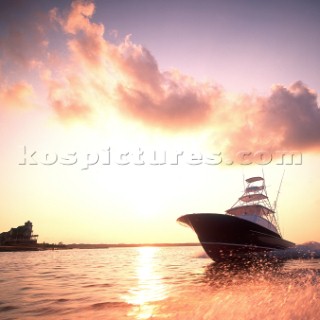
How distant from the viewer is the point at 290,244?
44.4 meters

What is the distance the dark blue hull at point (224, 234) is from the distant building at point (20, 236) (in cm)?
7155

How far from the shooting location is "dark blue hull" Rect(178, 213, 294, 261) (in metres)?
25.6

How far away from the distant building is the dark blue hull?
7155cm

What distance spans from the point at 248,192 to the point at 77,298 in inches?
1503

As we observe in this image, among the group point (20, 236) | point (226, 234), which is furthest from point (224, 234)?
point (20, 236)

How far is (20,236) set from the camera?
275 feet

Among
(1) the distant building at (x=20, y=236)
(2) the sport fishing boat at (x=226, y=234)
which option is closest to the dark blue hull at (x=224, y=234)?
(2) the sport fishing boat at (x=226, y=234)

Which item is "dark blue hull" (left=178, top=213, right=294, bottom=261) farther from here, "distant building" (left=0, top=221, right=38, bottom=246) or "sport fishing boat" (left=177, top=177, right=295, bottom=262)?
"distant building" (left=0, top=221, right=38, bottom=246)

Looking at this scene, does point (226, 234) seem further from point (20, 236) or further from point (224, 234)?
point (20, 236)

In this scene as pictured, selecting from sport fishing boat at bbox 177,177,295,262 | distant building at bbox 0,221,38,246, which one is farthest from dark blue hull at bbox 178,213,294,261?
distant building at bbox 0,221,38,246

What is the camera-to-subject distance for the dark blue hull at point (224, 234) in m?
25.6

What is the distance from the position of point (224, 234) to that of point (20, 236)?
7655 centimetres

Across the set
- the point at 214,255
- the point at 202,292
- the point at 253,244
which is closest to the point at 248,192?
the point at 253,244

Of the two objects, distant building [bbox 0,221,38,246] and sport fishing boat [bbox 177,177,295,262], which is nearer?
sport fishing boat [bbox 177,177,295,262]
